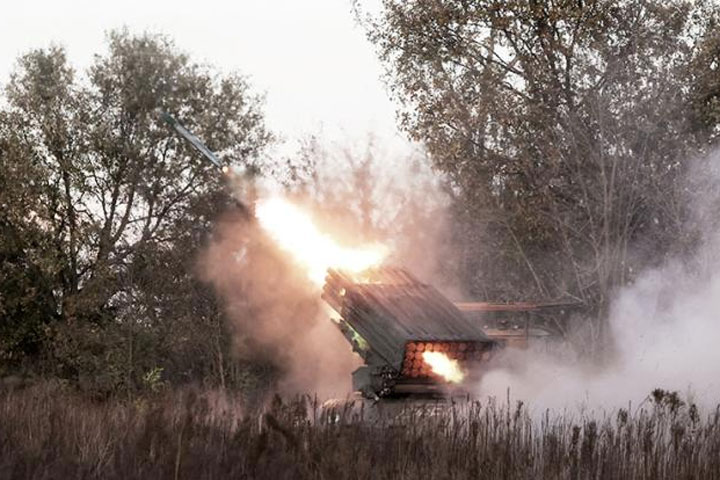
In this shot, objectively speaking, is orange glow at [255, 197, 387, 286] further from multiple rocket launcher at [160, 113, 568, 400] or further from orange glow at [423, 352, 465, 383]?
orange glow at [423, 352, 465, 383]

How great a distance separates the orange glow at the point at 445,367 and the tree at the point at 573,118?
8739 mm

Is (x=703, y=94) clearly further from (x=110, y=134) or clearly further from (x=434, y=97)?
(x=110, y=134)

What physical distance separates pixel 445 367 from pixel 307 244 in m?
5.17

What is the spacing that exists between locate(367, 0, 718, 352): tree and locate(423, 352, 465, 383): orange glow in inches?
344

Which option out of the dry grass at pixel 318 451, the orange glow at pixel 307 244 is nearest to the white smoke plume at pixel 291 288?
the orange glow at pixel 307 244

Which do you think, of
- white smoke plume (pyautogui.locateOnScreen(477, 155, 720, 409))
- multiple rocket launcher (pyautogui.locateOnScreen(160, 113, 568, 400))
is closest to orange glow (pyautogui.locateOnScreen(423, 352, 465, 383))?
multiple rocket launcher (pyautogui.locateOnScreen(160, 113, 568, 400))

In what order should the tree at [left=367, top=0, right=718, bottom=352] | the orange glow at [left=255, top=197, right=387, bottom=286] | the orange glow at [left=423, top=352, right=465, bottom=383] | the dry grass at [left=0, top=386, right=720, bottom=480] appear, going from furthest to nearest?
the tree at [left=367, top=0, right=718, bottom=352], the orange glow at [left=255, top=197, right=387, bottom=286], the orange glow at [left=423, top=352, right=465, bottom=383], the dry grass at [left=0, top=386, right=720, bottom=480]

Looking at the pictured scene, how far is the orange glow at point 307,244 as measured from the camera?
20422 mm

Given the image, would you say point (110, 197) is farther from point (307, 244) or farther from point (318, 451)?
point (318, 451)

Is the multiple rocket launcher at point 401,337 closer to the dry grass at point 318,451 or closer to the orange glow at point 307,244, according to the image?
the orange glow at point 307,244

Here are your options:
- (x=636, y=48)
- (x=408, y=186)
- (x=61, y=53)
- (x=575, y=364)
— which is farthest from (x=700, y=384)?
(x=61, y=53)

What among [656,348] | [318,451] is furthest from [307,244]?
[318,451]

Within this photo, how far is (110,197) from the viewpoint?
31.8 m

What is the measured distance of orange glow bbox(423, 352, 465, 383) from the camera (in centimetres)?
1783
